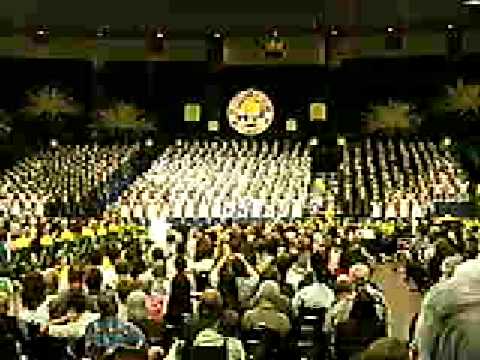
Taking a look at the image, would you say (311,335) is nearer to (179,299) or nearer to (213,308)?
(213,308)

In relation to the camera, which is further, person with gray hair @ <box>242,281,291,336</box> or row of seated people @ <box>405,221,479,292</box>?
row of seated people @ <box>405,221,479,292</box>

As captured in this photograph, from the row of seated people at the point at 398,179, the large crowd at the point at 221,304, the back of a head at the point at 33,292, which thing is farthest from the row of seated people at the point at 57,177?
the back of a head at the point at 33,292

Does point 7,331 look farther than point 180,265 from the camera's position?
No

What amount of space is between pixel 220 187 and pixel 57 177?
18.2 ft

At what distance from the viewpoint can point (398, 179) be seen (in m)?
41.1

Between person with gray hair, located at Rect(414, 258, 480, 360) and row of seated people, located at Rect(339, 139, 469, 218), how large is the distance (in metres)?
34.2

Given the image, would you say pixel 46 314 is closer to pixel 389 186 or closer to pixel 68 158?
pixel 389 186

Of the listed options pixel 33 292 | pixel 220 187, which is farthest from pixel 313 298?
pixel 220 187

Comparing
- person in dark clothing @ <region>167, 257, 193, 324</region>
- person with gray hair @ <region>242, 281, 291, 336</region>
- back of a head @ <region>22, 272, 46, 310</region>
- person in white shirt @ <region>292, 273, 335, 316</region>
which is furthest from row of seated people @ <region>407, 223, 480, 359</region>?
person in dark clothing @ <region>167, 257, 193, 324</region>

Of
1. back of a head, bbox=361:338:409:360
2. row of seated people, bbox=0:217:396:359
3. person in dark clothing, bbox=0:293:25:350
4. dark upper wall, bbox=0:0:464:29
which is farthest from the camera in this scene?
dark upper wall, bbox=0:0:464:29

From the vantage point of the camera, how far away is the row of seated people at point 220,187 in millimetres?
37156

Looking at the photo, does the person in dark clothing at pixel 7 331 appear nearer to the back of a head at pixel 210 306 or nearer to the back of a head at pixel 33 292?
the back of a head at pixel 33 292

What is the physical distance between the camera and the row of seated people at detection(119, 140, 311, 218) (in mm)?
37156

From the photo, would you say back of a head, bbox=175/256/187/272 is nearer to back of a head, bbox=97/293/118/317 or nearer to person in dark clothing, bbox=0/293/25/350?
back of a head, bbox=97/293/118/317
